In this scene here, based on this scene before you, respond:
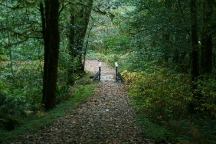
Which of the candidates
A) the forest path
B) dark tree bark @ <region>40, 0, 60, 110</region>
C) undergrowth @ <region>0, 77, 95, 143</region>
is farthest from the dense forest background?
the forest path

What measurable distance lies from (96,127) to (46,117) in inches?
98.4

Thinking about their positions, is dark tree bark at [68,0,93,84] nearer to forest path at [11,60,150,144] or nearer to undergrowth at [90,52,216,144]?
undergrowth at [90,52,216,144]

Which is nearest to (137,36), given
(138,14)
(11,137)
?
(138,14)

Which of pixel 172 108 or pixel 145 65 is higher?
pixel 145 65

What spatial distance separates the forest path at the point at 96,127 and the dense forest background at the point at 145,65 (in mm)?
626

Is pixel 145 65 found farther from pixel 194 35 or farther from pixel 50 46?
pixel 194 35

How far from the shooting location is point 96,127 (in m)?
13.7

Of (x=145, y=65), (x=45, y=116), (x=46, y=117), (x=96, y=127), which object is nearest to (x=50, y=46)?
(x=45, y=116)

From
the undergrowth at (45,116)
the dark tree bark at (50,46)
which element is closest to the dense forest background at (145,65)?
the dark tree bark at (50,46)

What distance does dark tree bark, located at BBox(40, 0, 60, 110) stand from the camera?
1726 cm

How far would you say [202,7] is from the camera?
16172mm

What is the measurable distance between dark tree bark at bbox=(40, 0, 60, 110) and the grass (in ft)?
2.37

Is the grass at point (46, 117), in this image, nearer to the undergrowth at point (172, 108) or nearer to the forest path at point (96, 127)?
the forest path at point (96, 127)

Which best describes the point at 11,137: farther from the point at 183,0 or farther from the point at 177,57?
the point at 177,57
